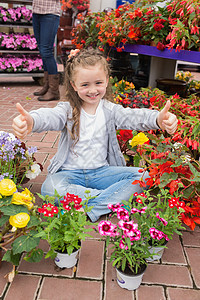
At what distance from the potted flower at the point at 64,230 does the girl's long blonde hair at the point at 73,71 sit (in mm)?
676

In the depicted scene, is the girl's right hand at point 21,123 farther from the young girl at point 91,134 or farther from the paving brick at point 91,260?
the paving brick at point 91,260

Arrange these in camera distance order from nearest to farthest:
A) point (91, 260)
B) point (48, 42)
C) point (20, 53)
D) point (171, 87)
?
point (91, 260) < point (171, 87) < point (48, 42) < point (20, 53)

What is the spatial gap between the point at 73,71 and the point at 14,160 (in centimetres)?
73

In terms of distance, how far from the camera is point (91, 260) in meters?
1.74

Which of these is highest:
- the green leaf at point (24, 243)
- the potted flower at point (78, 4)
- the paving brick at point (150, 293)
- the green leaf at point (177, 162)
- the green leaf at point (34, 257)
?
the potted flower at point (78, 4)

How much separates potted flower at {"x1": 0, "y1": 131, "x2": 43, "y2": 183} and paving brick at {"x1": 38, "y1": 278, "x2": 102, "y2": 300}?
62 centimetres

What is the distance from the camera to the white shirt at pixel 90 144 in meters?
2.19

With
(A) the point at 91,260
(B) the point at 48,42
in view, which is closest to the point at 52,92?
(B) the point at 48,42

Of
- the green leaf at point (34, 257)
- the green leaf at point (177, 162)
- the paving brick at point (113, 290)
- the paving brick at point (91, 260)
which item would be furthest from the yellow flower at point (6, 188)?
the green leaf at point (177, 162)

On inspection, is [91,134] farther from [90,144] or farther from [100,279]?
[100,279]

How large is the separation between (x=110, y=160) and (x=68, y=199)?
0.83 metres

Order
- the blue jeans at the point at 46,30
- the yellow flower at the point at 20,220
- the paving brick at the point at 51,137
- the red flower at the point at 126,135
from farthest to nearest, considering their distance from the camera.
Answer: the blue jeans at the point at 46,30 < the paving brick at the point at 51,137 < the red flower at the point at 126,135 < the yellow flower at the point at 20,220

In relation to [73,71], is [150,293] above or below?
below

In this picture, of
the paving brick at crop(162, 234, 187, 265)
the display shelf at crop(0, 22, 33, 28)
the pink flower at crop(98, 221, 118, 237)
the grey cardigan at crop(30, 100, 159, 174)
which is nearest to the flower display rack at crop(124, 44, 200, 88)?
the grey cardigan at crop(30, 100, 159, 174)
